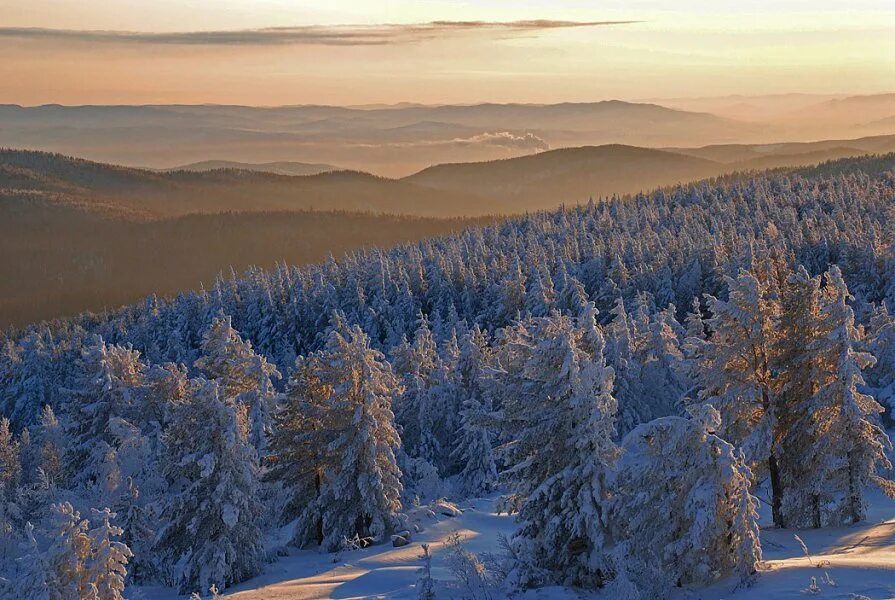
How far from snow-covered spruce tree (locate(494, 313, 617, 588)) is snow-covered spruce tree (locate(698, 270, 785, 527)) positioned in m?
7.34

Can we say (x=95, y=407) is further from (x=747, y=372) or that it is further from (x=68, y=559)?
(x=747, y=372)

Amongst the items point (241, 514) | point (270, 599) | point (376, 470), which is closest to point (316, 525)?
point (376, 470)

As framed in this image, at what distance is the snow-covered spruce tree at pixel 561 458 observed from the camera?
19250 millimetres

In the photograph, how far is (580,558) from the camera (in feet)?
64.2

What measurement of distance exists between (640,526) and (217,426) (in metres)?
13.9

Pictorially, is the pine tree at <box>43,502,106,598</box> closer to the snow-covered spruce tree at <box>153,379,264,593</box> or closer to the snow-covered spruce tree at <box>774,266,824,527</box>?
the snow-covered spruce tree at <box>153,379,264,593</box>

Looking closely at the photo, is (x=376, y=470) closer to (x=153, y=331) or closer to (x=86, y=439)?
(x=86, y=439)

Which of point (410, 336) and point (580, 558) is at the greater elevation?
point (580, 558)

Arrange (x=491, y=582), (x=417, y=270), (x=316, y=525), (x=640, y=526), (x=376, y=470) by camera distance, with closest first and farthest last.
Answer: (x=640, y=526), (x=491, y=582), (x=376, y=470), (x=316, y=525), (x=417, y=270)

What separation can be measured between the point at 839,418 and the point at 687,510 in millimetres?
10195

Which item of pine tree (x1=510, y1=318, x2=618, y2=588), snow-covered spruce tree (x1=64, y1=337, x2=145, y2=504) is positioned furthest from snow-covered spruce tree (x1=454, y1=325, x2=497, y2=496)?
pine tree (x1=510, y1=318, x2=618, y2=588)

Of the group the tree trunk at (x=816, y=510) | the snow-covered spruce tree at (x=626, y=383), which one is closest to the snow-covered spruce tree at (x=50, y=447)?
the snow-covered spruce tree at (x=626, y=383)

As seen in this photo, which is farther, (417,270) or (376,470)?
(417,270)

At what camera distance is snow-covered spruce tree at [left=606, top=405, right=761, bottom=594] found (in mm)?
17453
